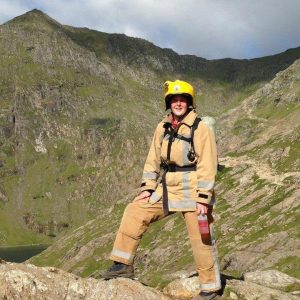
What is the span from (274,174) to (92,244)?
80.0m

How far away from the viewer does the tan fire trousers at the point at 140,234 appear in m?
14.1

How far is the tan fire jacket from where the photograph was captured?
13.5 meters

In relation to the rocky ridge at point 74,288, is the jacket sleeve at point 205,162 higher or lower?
higher

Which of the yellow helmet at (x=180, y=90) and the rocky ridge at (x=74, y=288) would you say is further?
the yellow helmet at (x=180, y=90)

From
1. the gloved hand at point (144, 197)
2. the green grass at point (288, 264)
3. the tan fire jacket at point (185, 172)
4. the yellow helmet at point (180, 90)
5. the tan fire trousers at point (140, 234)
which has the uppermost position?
the yellow helmet at point (180, 90)

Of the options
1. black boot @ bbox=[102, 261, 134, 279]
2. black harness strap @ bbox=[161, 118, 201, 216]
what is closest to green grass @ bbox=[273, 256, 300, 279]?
black boot @ bbox=[102, 261, 134, 279]

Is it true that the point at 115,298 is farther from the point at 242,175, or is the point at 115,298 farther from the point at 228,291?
the point at 242,175

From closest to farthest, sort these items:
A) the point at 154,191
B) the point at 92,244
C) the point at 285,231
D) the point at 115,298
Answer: the point at 115,298
the point at 154,191
the point at 285,231
the point at 92,244

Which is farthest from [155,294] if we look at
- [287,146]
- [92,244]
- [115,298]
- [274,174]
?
[92,244]

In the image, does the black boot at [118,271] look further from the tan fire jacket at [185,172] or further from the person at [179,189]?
the tan fire jacket at [185,172]

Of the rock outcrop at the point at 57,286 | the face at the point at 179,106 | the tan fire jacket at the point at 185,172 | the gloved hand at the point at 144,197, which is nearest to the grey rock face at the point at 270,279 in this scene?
the rock outcrop at the point at 57,286

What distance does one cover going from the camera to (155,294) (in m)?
14.7

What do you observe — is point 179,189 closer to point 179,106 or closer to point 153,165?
point 153,165

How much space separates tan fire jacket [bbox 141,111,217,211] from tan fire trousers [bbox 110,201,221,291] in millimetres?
381
